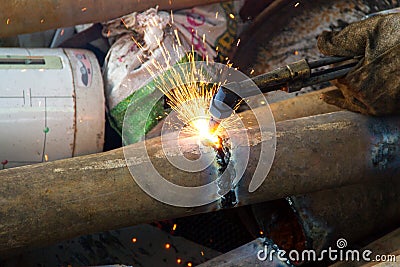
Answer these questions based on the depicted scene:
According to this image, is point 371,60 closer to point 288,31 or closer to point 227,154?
point 227,154

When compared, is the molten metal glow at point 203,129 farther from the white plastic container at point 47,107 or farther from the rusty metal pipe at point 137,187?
the white plastic container at point 47,107

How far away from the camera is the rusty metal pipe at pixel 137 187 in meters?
1.84

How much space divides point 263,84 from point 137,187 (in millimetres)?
553

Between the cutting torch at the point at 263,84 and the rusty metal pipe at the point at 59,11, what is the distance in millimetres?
980

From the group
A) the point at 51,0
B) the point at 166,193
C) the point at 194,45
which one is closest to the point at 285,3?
the point at 194,45

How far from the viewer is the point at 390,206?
253 cm

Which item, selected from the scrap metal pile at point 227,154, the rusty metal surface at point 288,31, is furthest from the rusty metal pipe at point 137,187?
the rusty metal surface at point 288,31

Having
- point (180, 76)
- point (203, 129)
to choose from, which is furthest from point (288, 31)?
point (203, 129)

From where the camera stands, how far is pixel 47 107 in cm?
273

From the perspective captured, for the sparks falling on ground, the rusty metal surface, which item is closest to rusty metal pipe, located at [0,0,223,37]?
the sparks falling on ground

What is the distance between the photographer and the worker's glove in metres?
2.16

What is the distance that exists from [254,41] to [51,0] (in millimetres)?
1086

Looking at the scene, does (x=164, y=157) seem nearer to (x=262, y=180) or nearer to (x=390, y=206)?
(x=262, y=180)

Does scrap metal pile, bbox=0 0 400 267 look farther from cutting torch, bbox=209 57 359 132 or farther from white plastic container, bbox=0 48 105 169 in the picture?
white plastic container, bbox=0 48 105 169
